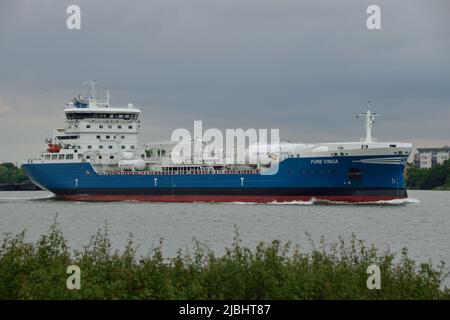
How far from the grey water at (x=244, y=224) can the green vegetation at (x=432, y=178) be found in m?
79.8

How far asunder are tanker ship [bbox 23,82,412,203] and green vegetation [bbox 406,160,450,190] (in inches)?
3001

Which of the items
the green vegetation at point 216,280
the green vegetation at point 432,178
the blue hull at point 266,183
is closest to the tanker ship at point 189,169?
the blue hull at point 266,183

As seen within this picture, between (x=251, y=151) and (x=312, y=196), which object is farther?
(x=251, y=151)

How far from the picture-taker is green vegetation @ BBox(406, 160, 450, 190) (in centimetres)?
13250

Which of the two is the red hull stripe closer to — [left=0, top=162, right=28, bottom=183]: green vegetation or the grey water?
the grey water

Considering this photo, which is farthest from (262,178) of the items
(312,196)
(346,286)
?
(346,286)

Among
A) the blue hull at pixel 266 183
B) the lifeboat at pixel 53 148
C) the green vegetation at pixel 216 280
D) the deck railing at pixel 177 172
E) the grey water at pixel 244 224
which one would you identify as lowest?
the grey water at pixel 244 224

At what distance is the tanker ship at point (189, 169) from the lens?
53.5 metres

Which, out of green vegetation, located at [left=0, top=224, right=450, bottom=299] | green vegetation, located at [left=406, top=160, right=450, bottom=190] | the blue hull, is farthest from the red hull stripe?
green vegetation, located at [left=406, top=160, right=450, bottom=190]

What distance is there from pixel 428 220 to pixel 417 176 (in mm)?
96283

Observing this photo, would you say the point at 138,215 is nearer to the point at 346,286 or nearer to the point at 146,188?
the point at 146,188

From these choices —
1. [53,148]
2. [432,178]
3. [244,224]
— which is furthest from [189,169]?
[432,178]

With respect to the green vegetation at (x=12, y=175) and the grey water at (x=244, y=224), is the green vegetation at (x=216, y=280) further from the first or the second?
the green vegetation at (x=12, y=175)
